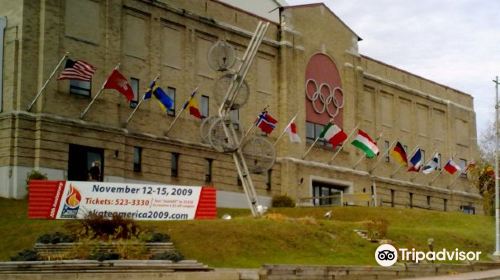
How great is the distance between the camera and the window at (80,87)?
156 feet

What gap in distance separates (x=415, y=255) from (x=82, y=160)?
20698 millimetres

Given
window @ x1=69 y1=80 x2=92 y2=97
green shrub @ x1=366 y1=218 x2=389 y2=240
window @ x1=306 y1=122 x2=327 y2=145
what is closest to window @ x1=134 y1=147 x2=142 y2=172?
window @ x1=69 y1=80 x2=92 y2=97

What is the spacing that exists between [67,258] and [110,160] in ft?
65.7

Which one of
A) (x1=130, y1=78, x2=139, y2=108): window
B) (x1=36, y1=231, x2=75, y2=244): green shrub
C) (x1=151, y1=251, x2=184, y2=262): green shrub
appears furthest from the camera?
(x1=130, y1=78, x2=139, y2=108): window

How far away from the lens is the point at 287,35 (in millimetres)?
62750

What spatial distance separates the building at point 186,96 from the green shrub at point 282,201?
0.95 m

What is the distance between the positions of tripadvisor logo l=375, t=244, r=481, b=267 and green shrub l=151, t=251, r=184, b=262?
869 centimetres

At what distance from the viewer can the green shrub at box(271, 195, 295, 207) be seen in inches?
2283

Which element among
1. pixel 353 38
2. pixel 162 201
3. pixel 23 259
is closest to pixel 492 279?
pixel 162 201

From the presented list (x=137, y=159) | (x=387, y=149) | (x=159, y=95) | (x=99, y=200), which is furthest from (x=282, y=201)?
(x=99, y=200)

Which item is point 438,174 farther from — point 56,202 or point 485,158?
point 56,202

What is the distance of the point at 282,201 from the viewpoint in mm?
58156

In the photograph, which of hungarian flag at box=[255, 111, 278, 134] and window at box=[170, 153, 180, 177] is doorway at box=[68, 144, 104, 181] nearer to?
window at box=[170, 153, 180, 177]

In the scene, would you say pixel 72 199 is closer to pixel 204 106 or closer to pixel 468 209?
pixel 204 106
